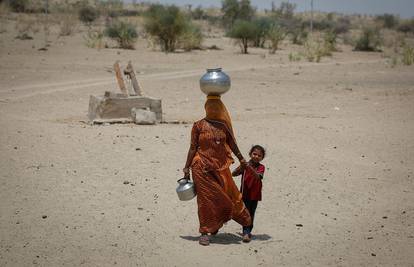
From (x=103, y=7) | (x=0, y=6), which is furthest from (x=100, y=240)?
(x=103, y=7)

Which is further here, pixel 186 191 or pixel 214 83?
pixel 186 191

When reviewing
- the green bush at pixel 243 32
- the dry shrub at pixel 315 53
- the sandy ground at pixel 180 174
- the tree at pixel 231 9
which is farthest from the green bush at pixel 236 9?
the sandy ground at pixel 180 174

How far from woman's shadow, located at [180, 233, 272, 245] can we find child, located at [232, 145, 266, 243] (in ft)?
0.54

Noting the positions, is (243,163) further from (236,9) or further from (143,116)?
(236,9)

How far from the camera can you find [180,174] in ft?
29.4

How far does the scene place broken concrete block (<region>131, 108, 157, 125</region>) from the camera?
40.0 feet

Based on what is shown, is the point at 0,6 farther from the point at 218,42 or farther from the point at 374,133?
the point at 374,133

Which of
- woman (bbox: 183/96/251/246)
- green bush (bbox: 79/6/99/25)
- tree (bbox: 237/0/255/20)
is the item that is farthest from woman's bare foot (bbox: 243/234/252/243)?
tree (bbox: 237/0/255/20)

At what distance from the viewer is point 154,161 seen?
955 cm

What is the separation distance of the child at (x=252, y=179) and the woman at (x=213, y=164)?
146 millimetres

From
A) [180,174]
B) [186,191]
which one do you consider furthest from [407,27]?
[186,191]

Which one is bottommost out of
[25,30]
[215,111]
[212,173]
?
[212,173]

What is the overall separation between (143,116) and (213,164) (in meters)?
6.56

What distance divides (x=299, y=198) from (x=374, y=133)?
4.79m
